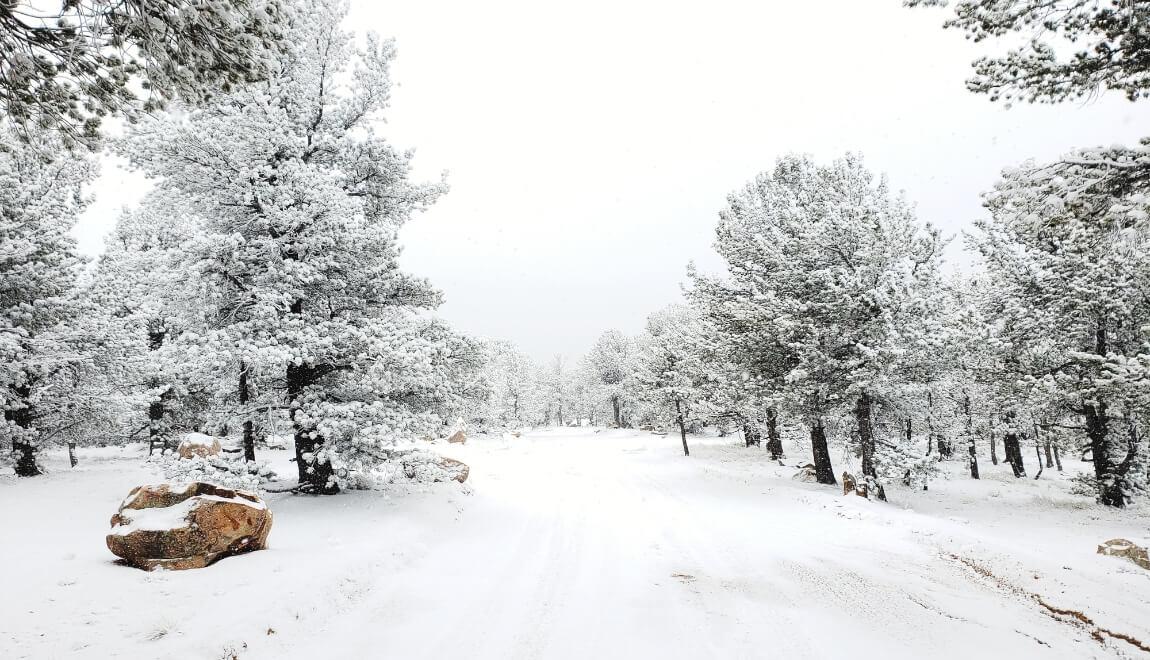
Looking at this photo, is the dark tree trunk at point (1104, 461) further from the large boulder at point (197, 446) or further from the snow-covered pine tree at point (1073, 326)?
the large boulder at point (197, 446)

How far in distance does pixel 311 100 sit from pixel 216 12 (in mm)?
8313

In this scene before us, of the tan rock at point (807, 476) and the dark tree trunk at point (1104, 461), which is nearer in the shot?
the dark tree trunk at point (1104, 461)

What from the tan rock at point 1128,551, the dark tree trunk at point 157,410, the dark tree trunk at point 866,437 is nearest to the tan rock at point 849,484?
the dark tree trunk at point 866,437

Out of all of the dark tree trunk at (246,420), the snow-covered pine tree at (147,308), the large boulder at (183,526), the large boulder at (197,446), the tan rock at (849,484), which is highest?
the snow-covered pine tree at (147,308)

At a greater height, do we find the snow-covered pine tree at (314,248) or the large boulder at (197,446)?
the snow-covered pine tree at (314,248)

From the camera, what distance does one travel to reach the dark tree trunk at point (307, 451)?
1153cm

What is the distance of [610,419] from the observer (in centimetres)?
7312

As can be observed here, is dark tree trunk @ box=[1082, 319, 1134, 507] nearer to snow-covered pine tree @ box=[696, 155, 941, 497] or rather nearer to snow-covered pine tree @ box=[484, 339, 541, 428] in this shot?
snow-covered pine tree @ box=[696, 155, 941, 497]

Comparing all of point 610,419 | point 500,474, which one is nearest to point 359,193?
point 500,474

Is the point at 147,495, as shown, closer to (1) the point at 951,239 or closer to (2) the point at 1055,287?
(1) the point at 951,239

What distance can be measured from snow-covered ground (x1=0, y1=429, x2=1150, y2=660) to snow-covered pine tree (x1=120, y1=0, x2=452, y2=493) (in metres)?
2.22

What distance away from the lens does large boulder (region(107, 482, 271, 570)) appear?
269 inches

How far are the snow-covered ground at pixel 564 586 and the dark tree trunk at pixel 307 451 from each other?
535 millimetres

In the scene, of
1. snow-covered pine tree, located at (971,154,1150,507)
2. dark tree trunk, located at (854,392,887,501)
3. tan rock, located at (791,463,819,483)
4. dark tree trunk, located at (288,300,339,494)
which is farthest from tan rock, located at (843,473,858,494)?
dark tree trunk, located at (288,300,339,494)
